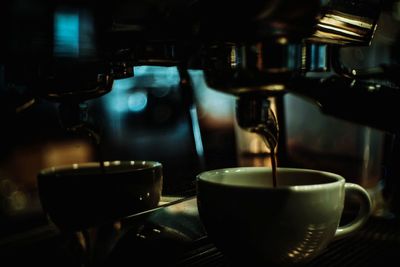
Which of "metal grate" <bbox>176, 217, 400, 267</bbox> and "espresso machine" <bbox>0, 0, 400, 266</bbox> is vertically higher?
"espresso machine" <bbox>0, 0, 400, 266</bbox>

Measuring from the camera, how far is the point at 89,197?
1.26 feet

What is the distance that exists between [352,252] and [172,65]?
0.28 meters

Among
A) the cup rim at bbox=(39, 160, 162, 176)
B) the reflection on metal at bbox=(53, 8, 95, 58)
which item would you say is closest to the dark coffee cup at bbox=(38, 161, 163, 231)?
the cup rim at bbox=(39, 160, 162, 176)

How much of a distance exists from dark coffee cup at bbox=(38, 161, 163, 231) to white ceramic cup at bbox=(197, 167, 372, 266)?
0.22 ft

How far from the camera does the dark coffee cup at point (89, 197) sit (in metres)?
0.38

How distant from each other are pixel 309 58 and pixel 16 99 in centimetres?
29

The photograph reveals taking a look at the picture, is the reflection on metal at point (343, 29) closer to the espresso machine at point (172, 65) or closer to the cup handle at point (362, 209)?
the espresso machine at point (172, 65)

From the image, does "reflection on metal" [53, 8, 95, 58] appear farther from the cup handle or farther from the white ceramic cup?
the cup handle

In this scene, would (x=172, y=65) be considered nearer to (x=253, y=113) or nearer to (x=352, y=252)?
(x=253, y=113)

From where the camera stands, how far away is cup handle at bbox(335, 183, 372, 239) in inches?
16.8

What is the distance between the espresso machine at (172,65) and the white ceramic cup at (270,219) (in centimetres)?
5

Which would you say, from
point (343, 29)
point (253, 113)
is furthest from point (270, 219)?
point (343, 29)

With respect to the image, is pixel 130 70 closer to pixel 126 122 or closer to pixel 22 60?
pixel 22 60

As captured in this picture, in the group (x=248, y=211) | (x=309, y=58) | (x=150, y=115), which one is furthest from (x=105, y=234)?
(x=150, y=115)
